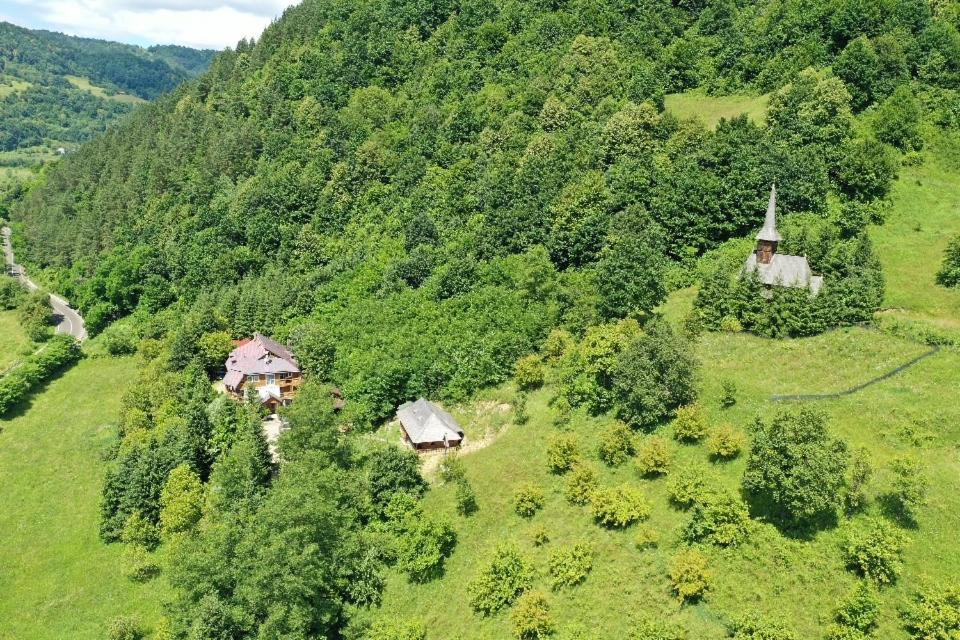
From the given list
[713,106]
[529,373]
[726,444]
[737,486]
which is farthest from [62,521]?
[713,106]

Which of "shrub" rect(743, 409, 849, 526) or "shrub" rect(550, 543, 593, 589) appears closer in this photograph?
"shrub" rect(743, 409, 849, 526)

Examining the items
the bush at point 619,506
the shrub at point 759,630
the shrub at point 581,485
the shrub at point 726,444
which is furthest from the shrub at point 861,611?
the shrub at point 581,485

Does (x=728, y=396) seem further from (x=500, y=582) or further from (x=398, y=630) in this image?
(x=398, y=630)

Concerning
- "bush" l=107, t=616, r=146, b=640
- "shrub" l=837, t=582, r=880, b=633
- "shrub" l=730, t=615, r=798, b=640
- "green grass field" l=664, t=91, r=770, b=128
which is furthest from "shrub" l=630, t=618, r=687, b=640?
"green grass field" l=664, t=91, r=770, b=128

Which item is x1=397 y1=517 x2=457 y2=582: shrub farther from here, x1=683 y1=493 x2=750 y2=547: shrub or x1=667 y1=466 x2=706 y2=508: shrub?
x1=683 y1=493 x2=750 y2=547: shrub

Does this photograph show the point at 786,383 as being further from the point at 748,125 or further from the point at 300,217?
the point at 300,217

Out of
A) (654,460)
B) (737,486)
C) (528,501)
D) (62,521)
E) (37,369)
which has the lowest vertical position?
(62,521)

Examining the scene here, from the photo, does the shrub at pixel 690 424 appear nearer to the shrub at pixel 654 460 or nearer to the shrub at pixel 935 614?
the shrub at pixel 654 460
